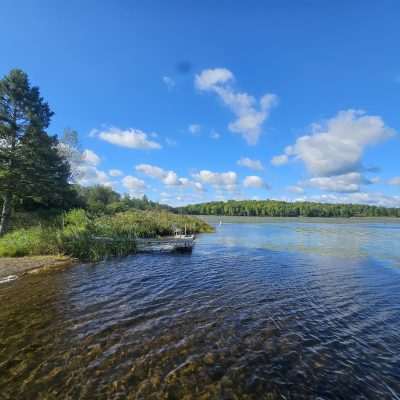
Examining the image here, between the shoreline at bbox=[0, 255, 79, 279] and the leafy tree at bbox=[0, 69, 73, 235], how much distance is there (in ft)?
28.7

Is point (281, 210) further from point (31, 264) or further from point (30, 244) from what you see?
point (31, 264)

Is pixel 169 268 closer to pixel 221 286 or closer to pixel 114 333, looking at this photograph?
pixel 221 286

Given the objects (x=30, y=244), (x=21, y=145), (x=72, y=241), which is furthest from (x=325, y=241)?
(x=21, y=145)

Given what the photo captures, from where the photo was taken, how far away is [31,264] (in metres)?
13.0

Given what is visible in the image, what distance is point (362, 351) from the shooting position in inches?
240

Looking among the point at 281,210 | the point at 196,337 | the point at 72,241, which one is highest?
the point at 281,210

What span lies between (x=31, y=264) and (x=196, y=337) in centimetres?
1103

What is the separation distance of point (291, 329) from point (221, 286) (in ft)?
14.4

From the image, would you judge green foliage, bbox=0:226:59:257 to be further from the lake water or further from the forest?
the lake water

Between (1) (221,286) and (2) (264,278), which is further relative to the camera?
(2) (264,278)

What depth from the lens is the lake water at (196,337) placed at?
4.66 m

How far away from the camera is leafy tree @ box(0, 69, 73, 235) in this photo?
19.9 meters

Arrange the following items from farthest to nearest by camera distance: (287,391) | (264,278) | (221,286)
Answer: (264,278) → (221,286) → (287,391)

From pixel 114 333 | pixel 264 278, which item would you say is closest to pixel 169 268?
pixel 264 278
